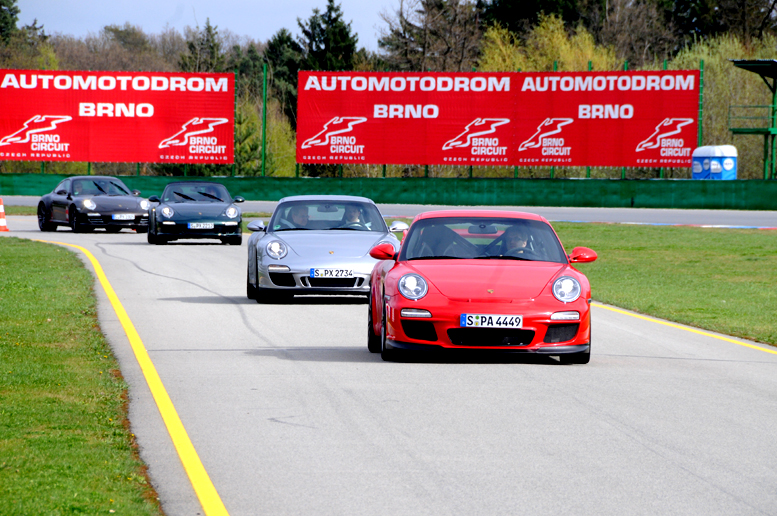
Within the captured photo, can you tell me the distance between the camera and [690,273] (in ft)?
67.1

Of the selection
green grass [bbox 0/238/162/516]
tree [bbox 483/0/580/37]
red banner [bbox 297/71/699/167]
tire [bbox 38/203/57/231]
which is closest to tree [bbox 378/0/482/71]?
tree [bbox 483/0/580/37]

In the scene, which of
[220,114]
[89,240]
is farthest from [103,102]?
[89,240]

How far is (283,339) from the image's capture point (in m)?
10.9

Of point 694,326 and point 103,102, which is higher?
point 103,102

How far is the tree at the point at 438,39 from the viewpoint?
240 ft

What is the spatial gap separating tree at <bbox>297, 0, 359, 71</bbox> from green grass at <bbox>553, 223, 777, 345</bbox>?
4935cm

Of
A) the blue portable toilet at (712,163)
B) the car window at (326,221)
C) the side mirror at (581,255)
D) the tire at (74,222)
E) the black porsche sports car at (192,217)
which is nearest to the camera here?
the side mirror at (581,255)

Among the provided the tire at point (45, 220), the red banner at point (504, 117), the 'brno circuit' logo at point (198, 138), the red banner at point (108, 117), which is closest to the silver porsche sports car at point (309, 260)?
the tire at point (45, 220)

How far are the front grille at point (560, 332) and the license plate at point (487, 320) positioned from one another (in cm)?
31

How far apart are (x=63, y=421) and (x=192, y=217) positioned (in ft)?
58.8

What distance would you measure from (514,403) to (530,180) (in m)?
39.6

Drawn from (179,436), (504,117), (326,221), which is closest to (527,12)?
(504,117)

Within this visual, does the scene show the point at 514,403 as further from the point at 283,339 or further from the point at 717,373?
the point at 283,339

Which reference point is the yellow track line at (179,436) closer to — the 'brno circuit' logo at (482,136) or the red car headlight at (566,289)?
the red car headlight at (566,289)
